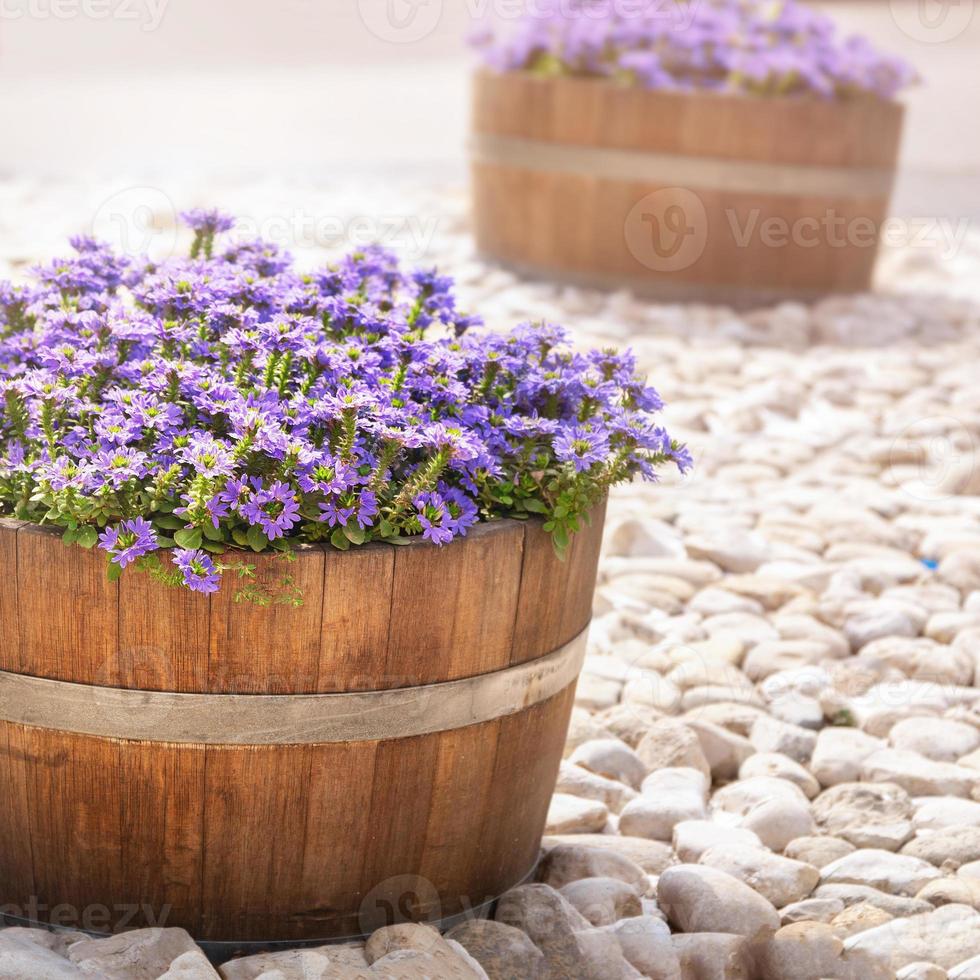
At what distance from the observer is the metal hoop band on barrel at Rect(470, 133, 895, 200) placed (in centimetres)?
566

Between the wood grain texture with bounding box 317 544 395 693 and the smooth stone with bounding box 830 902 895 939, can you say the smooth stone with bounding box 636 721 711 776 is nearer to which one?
the smooth stone with bounding box 830 902 895 939

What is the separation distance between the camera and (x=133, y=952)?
185 cm

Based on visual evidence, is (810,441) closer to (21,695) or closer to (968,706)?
(968,706)

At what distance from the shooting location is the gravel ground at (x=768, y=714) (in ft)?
6.80

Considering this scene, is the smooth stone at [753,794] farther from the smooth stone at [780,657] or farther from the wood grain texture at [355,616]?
the wood grain texture at [355,616]

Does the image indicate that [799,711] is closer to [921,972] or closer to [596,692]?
[596,692]

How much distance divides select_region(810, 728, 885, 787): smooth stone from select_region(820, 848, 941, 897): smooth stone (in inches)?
11.5

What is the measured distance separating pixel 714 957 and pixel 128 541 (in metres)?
1.04

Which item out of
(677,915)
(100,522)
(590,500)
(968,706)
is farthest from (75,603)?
(968,706)

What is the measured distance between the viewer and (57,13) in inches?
663

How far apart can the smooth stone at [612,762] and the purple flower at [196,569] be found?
3.67 ft

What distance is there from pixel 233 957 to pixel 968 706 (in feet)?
5.46
